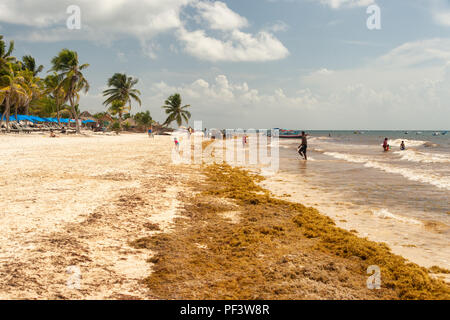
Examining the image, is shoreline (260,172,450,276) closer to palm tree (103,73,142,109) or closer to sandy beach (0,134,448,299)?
sandy beach (0,134,448,299)

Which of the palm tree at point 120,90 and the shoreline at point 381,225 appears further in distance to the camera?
the palm tree at point 120,90

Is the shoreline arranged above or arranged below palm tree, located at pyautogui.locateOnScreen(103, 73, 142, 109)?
below

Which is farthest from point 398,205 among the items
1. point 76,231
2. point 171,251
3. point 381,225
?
point 76,231

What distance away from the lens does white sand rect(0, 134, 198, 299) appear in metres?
3.06

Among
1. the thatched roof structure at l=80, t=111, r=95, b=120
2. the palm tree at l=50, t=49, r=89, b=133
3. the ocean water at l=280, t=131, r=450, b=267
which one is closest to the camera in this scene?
the ocean water at l=280, t=131, r=450, b=267

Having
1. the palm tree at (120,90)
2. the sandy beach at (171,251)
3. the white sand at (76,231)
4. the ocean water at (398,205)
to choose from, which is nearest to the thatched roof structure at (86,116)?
the palm tree at (120,90)

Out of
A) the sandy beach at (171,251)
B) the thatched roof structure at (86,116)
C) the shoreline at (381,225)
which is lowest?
the shoreline at (381,225)

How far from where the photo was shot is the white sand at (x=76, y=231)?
10.1ft

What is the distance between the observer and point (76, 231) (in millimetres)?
4547
